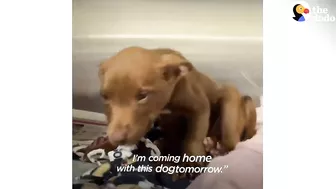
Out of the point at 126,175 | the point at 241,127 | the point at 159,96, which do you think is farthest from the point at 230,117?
the point at 126,175

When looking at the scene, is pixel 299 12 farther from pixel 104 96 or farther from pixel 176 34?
pixel 104 96

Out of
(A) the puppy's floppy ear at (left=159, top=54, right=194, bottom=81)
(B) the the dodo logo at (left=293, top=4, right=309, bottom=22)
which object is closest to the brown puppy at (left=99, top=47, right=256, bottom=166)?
(A) the puppy's floppy ear at (left=159, top=54, right=194, bottom=81)

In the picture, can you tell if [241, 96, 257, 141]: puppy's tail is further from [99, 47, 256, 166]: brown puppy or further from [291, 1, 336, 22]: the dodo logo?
[291, 1, 336, 22]: the dodo logo

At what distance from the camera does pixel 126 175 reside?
1084mm

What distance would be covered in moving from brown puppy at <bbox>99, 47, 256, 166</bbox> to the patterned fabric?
3cm

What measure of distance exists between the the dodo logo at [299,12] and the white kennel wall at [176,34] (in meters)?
0.09

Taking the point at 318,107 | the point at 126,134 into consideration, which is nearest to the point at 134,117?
the point at 126,134

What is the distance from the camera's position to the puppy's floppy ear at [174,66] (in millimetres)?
1095

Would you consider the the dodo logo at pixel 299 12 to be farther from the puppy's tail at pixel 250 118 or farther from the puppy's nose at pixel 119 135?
the puppy's nose at pixel 119 135

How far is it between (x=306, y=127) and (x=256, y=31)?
0.26 m

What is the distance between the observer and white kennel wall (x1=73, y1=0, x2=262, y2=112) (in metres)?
1.07

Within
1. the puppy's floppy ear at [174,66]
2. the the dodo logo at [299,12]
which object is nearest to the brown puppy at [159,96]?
the puppy's floppy ear at [174,66]

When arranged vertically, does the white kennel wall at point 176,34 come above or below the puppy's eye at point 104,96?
above
